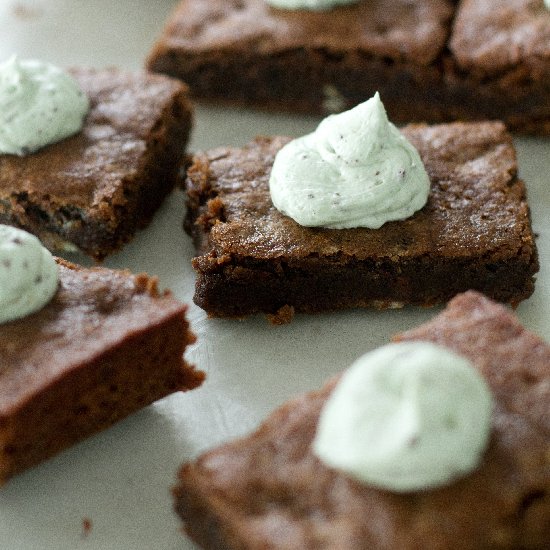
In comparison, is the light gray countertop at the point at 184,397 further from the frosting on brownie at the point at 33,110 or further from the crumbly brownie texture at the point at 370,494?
the frosting on brownie at the point at 33,110

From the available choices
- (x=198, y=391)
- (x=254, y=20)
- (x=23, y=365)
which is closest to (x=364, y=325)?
(x=198, y=391)

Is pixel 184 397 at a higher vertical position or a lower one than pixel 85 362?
lower

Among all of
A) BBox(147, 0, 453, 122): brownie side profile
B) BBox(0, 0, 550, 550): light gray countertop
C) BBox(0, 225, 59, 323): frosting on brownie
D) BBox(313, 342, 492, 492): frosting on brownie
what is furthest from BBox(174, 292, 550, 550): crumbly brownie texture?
BBox(147, 0, 453, 122): brownie side profile

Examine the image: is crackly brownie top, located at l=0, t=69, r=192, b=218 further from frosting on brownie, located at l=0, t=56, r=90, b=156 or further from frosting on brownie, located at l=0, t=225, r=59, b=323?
frosting on brownie, located at l=0, t=225, r=59, b=323

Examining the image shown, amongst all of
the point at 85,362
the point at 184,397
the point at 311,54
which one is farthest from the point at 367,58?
the point at 85,362

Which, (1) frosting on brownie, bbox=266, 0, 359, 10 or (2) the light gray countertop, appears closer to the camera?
(2) the light gray countertop

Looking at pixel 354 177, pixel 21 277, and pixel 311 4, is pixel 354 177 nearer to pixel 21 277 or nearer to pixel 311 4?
pixel 21 277

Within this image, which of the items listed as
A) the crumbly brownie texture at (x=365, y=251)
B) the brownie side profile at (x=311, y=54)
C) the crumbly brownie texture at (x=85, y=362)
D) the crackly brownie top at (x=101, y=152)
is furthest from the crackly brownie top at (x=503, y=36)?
the crumbly brownie texture at (x=85, y=362)

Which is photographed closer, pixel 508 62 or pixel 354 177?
pixel 354 177
